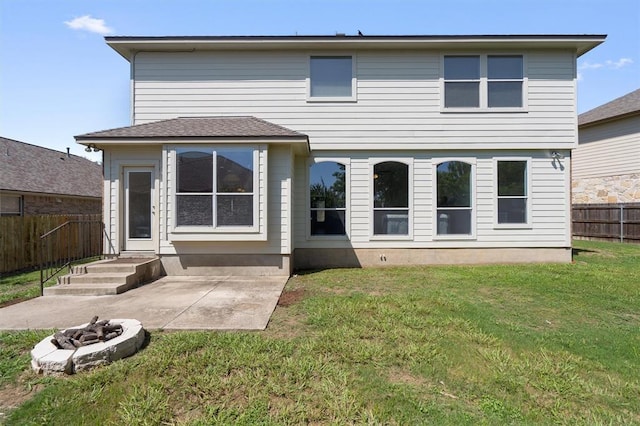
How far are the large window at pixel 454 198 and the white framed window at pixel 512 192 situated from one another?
799 mm

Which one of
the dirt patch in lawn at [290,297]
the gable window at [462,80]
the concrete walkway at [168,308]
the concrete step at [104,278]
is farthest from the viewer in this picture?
the gable window at [462,80]

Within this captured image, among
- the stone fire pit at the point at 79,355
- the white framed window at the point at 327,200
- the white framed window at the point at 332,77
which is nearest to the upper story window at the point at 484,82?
the white framed window at the point at 332,77

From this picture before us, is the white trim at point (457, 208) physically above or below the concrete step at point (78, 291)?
above

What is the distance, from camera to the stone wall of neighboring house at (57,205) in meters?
11.7

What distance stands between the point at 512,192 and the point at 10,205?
55.1ft

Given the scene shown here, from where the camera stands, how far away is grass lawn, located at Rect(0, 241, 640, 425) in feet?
8.11

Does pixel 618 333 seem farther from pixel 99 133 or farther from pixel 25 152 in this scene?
pixel 25 152

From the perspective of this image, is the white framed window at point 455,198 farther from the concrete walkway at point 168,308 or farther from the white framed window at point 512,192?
the concrete walkway at point 168,308

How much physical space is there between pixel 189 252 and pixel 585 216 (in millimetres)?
17416

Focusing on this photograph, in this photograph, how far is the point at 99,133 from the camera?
740 centimetres

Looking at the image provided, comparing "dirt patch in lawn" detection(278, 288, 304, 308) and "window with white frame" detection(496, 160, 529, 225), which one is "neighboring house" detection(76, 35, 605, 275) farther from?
"dirt patch in lawn" detection(278, 288, 304, 308)

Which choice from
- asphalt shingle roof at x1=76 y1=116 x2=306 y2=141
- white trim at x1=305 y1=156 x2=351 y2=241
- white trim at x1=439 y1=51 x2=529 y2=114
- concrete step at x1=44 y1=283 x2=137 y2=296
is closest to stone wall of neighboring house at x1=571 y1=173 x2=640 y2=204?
white trim at x1=439 y1=51 x2=529 y2=114

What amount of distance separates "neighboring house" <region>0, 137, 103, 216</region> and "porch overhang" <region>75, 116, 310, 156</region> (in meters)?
6.58

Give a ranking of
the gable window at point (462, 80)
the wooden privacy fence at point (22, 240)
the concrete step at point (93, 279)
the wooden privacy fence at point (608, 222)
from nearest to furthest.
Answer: the concrete step at point (93, 279), the wooden privacy fence at point (22, 240), the gable window at point (462, 80), the wooden privacy fence at point (608, 222)
